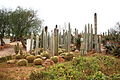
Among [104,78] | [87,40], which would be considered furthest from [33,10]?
[104,78]

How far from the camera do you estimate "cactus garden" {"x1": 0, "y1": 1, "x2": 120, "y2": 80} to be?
24.9 ft

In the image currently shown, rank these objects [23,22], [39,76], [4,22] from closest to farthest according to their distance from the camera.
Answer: [39,76] → [23,22] → [4,22]

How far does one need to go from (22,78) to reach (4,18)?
2552cm

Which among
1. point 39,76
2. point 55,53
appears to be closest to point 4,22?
point 55,53

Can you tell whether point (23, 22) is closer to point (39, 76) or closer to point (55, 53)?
point (55, 53)

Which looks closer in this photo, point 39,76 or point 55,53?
point 39,76

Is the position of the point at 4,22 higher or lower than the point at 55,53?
higher

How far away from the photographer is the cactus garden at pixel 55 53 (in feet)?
24.9

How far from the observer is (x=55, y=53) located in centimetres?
1570

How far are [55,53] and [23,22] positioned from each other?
15.5 m

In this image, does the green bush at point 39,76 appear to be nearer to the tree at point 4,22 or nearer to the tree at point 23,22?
the tree at point 23,22

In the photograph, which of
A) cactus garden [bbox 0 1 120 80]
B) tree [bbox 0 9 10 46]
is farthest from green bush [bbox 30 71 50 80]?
tree [bbox 0 9 10 46]

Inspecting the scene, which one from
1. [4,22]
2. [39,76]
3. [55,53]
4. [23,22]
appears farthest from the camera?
[4,22]

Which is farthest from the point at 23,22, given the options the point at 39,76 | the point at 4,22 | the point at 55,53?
the point at 39,76
